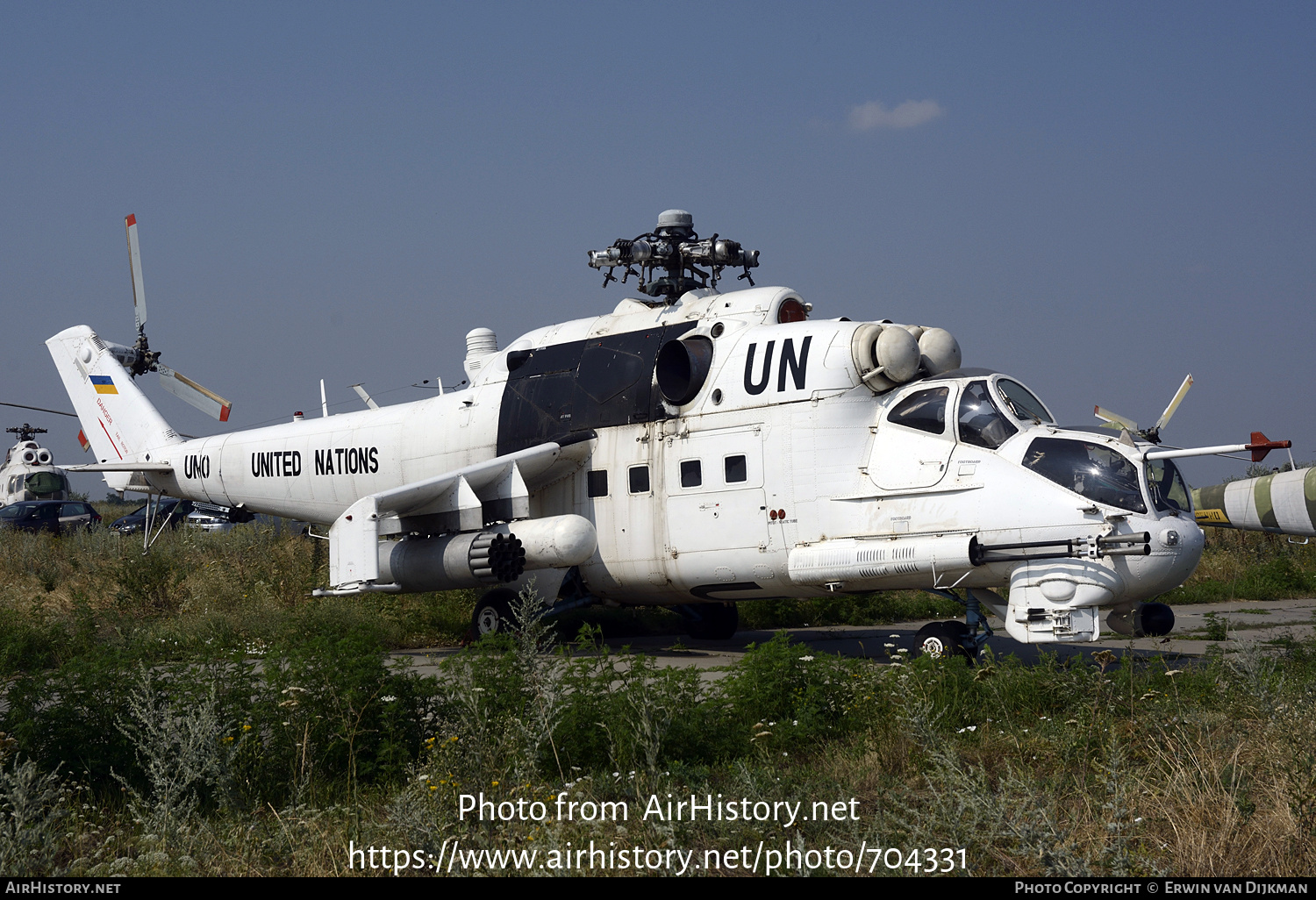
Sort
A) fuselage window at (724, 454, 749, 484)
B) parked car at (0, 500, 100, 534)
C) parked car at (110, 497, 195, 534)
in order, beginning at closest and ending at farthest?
fuselage window at (724, 454, 749, 484) < parked car at (0, 500, 100, 534) < parked car at (110, 497, 195, 534)

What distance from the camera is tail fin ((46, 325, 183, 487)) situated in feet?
60.7

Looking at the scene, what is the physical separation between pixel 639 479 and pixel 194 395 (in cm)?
1012

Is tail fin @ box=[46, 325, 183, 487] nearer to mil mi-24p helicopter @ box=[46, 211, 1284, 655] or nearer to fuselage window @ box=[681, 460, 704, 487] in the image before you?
mil mi-24p helicopter @ box=[46, 211, 1284, 655]

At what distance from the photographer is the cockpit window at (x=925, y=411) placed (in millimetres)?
11242

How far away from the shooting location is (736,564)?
12.3m

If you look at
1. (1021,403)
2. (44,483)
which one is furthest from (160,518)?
(1021,403)

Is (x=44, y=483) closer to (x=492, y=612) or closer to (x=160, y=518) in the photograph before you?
(x=160, y=518)

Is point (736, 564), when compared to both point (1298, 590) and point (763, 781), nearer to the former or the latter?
point (763, 781)

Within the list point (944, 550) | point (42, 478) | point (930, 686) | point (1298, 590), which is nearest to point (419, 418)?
point (944, 550)

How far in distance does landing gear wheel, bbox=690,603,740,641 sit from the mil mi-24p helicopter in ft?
0.12

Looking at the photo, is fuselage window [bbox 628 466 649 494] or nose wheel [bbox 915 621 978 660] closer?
nose wheel [bbox 915 621 978 660]

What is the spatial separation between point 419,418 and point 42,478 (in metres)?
29.5

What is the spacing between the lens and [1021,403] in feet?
37.2

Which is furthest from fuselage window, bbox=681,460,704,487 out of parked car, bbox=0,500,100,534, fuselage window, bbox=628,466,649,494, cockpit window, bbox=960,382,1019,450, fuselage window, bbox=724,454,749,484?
parked car, bbox=0,500,100,534
